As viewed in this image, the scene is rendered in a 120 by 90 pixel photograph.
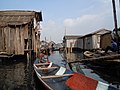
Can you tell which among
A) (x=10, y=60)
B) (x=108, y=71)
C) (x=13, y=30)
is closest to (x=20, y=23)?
(x=13, y=30)

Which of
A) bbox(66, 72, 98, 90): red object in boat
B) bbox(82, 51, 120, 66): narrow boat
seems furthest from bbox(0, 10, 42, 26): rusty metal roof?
bbox(66, 72, 98, 90): red object in boat

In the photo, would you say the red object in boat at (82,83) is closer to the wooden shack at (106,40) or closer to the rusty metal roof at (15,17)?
the rusty metal roof at (15,17)

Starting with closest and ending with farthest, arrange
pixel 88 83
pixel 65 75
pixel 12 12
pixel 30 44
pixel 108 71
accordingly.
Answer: pixel 88 83, pixel 65 75, pixel 108 71, pixel 30 44, pixel 12 12

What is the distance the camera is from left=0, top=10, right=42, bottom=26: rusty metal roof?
77.7ft

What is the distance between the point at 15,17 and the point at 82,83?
1958 cm

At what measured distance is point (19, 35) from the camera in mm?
22172

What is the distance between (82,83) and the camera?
26.0 ft

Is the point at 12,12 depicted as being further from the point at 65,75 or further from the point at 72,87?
the point at 72,87

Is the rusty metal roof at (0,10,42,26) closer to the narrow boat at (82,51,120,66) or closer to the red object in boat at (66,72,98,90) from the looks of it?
the narrow boat at (82,51,120,66)

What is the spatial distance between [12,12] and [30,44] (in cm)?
600

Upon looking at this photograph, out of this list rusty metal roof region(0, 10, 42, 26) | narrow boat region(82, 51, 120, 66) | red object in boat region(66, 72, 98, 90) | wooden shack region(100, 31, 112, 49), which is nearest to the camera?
red object in boat region(66, 72, 98, 90)

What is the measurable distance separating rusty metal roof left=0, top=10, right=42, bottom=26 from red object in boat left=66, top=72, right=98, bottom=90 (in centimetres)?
1570

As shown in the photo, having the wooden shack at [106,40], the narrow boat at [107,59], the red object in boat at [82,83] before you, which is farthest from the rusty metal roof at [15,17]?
the red object in boat at [82,83]

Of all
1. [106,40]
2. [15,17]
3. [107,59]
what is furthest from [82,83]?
[106,40]
